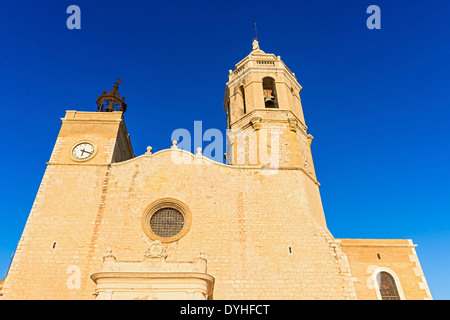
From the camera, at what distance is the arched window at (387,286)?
42.3 ft

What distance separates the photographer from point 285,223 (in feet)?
42.2

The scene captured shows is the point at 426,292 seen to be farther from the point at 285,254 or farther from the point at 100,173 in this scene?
the point at 100,173

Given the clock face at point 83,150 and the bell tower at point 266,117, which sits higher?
the bell tower at point 266,117

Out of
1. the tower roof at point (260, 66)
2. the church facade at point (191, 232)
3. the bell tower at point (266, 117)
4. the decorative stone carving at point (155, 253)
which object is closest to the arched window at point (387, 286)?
the church facade at point (191, 232)

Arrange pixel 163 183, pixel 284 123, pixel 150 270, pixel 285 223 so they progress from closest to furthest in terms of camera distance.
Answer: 1. pixel 150 270
2. pixel 285 223
3. pixel 163 183
4. pixel 284 123

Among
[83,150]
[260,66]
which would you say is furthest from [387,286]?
[83,150]

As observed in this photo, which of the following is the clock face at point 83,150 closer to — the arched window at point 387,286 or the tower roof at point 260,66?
the tower roof at point 260,66

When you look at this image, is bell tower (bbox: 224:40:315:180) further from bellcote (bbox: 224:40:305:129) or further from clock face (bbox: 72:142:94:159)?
clock face (bbox: 72:142:94:159)

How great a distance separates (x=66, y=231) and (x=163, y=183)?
14.5 feet

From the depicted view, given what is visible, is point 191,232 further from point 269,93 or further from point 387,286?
point 269,93

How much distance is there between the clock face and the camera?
1444 cm

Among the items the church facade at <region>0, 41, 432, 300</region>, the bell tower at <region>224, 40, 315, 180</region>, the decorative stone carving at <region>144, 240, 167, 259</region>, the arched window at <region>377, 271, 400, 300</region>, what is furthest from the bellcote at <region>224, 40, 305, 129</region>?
the decorative stone carving at <region>144, 240, 167, 259</region>

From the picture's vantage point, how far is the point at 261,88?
59.0 ft
